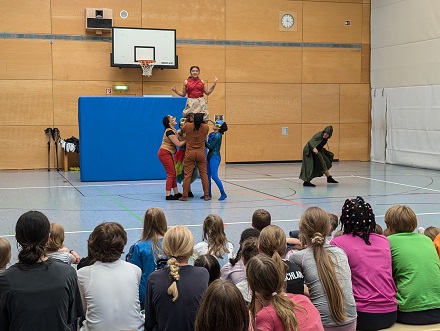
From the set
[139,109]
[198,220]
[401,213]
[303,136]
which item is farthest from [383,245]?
[303,136]

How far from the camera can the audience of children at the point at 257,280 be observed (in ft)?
11.7

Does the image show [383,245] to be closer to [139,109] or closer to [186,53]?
[139,109]

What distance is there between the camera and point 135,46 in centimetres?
1877

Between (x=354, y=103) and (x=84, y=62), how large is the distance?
30.6ft

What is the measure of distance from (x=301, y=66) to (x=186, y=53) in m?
4.07

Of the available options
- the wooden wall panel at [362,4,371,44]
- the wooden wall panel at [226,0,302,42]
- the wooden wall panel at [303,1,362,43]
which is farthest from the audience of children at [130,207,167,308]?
the wooden wall panel at [362,4,371,44]

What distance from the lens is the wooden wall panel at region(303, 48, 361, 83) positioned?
2136 cm

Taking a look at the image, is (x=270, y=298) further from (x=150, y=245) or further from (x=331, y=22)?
(x=331, y=22)

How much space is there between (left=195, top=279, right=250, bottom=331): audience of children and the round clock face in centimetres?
1905

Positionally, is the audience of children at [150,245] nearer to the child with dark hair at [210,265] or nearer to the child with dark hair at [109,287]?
the child with dark hair at [210,265]

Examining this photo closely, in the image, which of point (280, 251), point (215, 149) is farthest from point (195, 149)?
point (280, 251)

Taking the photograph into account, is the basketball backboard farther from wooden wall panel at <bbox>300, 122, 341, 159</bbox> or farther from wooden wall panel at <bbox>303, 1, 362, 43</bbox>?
wooden wall panel at <bbox>300, 122, 341, 159</bbox>

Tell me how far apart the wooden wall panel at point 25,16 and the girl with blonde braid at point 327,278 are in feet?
52.8

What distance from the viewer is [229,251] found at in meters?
5.47
